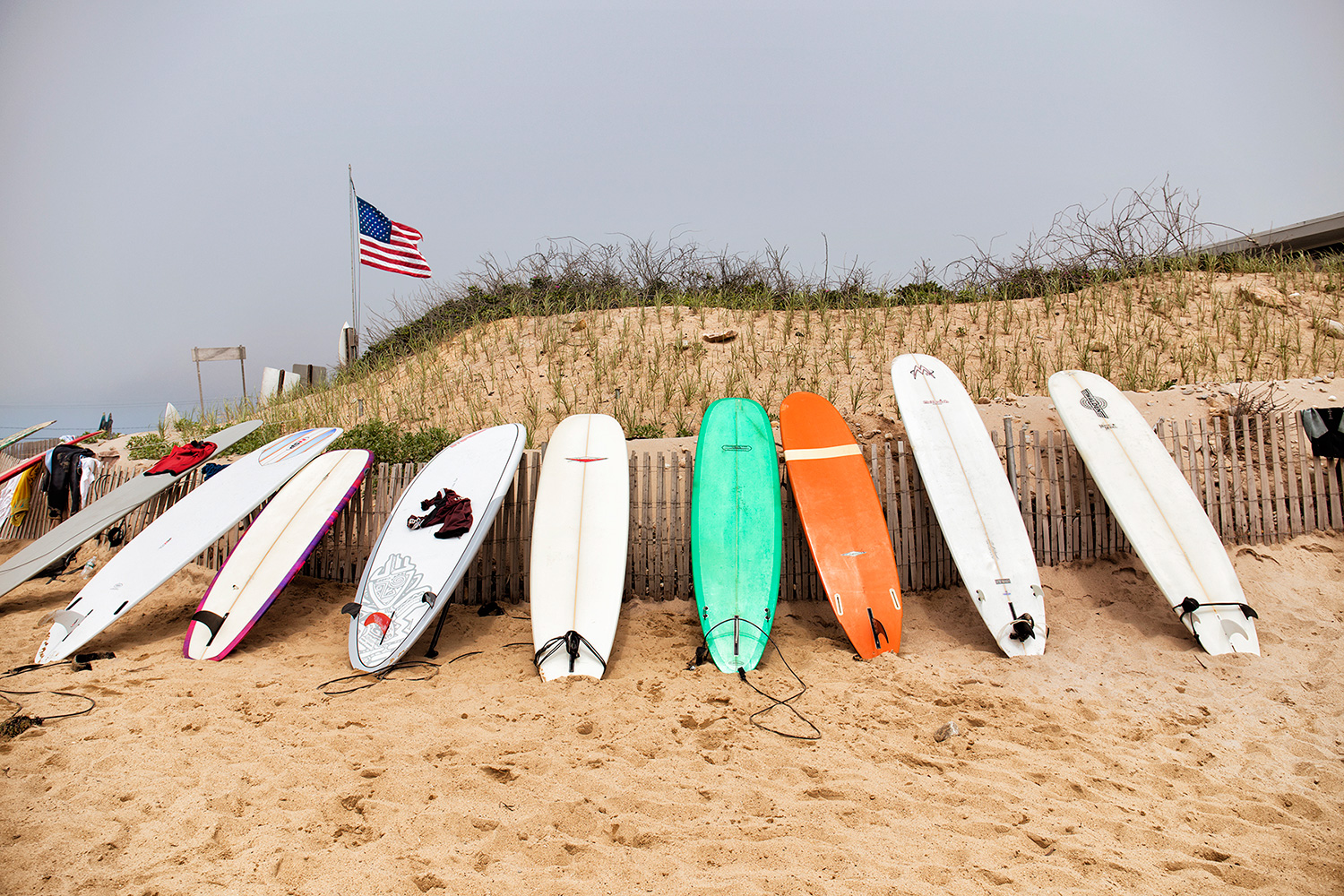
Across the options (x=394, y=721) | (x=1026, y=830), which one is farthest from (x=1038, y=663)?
(x=394, y=721)

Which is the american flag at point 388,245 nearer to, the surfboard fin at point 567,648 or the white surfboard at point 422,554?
the white surfboard at point 422,554

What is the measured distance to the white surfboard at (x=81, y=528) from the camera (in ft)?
16.3

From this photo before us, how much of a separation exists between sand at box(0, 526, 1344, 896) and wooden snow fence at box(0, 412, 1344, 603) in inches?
18.8

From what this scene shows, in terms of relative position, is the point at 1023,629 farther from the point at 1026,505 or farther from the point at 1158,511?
the point at 1158,511

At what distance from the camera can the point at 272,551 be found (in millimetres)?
4582

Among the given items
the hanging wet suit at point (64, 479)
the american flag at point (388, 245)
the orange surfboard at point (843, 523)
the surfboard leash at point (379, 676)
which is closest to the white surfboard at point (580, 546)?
the surfboard leash at point (379, 676)

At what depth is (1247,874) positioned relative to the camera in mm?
2018

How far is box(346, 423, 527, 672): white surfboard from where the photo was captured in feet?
12.7

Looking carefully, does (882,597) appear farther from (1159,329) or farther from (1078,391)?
(1159,329)

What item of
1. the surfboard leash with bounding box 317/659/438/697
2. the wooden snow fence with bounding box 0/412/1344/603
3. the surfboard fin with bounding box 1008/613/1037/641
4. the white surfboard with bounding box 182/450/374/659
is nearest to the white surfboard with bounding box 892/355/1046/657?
the surfboard fin with bounding box 1008/613/1037/641

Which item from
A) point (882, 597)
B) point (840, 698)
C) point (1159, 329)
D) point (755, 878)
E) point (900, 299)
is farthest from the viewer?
point (900, 299)

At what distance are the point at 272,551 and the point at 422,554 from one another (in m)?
1.22

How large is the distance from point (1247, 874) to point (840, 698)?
1.59 meters

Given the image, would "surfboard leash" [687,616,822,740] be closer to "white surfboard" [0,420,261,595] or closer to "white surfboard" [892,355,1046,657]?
"white surfboard" [892,355,1046,657]
